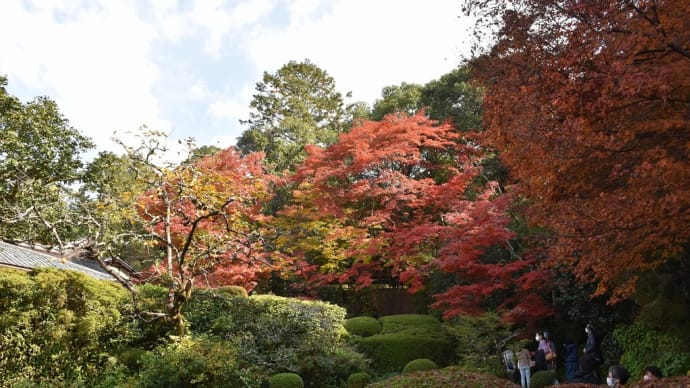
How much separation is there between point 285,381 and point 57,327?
157 inches

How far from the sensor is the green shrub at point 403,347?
1267 centimetres

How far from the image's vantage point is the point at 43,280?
863cm

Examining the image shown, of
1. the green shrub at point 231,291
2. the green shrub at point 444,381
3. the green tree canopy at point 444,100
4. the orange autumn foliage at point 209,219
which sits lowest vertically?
the green shrub at point 444,381

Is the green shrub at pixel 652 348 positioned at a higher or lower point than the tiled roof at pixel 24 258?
lower

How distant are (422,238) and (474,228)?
2.36 m

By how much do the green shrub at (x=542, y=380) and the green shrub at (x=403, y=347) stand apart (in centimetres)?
330

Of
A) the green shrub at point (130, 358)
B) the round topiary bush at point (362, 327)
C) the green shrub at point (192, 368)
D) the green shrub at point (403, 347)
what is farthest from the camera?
the round topiary bush at point (362, 327)

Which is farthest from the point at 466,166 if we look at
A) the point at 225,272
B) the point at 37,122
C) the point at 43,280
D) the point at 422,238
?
the point at 37,122

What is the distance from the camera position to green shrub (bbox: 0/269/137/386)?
827 centimetres

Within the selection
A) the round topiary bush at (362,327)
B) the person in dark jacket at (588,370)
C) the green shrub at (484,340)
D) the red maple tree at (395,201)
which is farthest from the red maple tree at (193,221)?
the person in dark jacket at (588,370)

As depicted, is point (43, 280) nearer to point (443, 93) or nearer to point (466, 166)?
point (466, 166)

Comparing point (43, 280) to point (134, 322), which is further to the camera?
point (134, 322)

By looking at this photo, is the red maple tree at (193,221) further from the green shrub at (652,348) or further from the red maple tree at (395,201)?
Answer: the green shrub at (652,348)

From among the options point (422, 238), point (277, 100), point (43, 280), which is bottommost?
point (43, 280)
